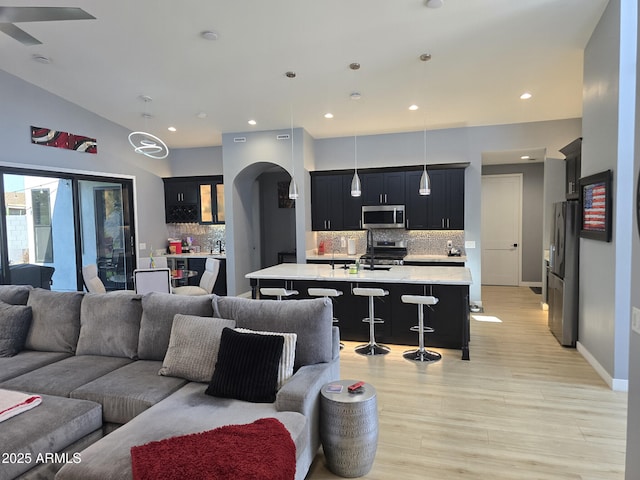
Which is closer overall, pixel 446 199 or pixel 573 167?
pixel 573 167

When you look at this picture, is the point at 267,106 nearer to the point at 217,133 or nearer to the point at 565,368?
the point at 217,133

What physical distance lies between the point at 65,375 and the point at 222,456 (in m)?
1.72

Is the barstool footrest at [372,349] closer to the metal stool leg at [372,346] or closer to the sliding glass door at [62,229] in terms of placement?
the metal stool leg at [372,346]

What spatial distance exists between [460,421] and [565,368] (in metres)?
1.81

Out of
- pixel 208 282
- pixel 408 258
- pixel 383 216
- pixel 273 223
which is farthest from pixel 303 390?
pixel 273 223

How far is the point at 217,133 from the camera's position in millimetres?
7223

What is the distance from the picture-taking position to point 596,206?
3840 millimetres

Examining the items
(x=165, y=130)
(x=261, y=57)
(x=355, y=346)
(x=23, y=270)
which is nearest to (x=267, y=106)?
(x=261, y=57)

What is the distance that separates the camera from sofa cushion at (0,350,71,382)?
2884 mm

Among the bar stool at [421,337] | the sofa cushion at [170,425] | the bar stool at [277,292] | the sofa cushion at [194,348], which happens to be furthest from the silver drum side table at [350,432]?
the bar stool at [277,292]

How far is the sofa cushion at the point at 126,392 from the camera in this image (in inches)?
95.4

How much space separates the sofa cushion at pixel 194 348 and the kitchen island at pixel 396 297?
2047mm

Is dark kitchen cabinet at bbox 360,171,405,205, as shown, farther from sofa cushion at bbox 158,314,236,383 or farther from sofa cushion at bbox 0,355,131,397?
sofa cushion at bbox 0,355,131,397

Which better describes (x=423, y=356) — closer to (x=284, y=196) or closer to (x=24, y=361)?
(x=24, y=361)
